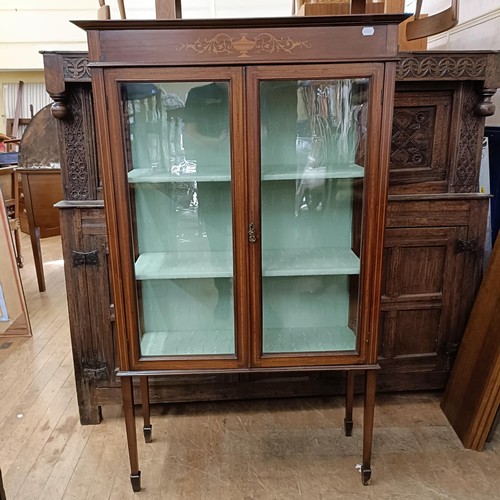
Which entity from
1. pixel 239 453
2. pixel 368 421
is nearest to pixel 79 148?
pixel 239 453

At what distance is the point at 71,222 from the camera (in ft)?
5.90

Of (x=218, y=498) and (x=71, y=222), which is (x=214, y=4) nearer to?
(x=71, y=222)

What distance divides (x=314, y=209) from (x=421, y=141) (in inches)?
22.1

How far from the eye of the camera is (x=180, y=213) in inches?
66.6

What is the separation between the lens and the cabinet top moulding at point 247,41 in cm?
128

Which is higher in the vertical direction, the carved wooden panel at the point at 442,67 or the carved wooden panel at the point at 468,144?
the carved wooden panel at the point at 442,67

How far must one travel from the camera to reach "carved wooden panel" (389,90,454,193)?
6.03 feet

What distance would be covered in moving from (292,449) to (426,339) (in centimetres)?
75

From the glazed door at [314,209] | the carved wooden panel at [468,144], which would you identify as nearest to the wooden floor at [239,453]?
the glazed door at [314,209]

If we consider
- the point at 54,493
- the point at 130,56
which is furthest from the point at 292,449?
the point at 130,56

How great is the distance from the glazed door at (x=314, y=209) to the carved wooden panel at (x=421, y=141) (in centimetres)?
38

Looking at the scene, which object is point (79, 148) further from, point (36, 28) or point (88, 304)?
point (36, 28)

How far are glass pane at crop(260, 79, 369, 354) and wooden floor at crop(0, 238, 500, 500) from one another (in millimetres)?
524

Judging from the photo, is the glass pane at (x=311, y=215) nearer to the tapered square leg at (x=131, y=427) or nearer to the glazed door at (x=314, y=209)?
the glazed door at (x=314, y=209)
